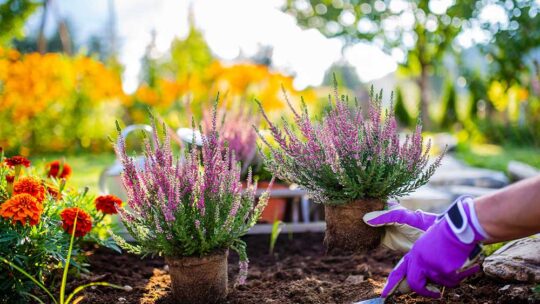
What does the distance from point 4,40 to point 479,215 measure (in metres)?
6.38

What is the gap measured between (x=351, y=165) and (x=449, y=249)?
0.69m

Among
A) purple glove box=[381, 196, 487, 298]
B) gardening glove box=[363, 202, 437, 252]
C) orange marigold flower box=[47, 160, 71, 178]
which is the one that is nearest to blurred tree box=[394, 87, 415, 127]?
orange marigold flower box=[47, 160, 71, 178]

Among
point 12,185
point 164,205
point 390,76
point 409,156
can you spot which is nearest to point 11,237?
point 12,185

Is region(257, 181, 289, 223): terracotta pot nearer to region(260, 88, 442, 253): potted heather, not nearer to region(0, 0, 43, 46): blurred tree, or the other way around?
region(260, 88, 442, 253): potted heather

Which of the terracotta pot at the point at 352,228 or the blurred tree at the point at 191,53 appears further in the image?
the blurred tree at the point at 191,53

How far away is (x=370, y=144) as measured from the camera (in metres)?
2.47

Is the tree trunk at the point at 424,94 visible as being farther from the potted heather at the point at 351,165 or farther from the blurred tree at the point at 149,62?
the potted heather at the point at 351,165

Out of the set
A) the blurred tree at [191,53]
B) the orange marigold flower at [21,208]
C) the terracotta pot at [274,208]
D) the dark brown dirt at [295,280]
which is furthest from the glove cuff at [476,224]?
the blurred tree at [191,53]

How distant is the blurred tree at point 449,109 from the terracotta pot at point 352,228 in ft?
38.6

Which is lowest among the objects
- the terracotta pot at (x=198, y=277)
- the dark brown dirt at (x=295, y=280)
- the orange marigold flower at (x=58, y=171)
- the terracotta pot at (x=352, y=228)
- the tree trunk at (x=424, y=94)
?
the dark brown dirt at (x=295, y=280)

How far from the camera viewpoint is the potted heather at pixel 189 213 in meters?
2.18

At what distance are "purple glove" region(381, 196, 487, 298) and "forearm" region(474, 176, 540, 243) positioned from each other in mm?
31

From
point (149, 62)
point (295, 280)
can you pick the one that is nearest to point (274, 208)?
point (295, 280)

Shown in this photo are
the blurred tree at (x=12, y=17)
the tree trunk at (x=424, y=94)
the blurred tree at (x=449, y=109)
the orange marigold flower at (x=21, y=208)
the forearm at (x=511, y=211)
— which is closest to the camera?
the forearm at (x=511, y=211)
